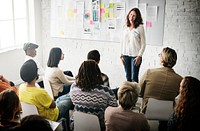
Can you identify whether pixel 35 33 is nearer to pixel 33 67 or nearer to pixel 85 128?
pixel 33 67

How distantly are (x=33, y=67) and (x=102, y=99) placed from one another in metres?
0.79

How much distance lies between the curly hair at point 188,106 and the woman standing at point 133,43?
7.29ft

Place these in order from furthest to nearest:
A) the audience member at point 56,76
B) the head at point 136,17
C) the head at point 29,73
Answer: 1. the head at point 136,17
2. the audience member at point 56,76
3. the head at point 29,73

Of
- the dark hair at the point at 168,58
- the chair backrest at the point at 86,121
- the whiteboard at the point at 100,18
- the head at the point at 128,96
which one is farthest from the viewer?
the whiteboard at the point at 100,18

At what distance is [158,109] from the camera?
118 inches

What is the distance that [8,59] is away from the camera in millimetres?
5246

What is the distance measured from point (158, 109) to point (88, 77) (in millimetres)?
868

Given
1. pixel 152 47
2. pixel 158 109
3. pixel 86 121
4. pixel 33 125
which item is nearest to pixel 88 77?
pixel 86 121

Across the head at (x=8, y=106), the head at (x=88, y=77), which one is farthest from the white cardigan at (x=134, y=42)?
the head at (x=8, y=106)

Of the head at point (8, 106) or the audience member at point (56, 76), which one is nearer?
the head at point (8, 106)

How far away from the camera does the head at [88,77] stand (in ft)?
8.95

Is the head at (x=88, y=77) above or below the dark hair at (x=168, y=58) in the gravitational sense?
below

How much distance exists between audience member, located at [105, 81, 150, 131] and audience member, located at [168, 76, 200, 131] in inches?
9.6

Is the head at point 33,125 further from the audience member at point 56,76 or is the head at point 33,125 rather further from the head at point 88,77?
the audience member at point 56,76
